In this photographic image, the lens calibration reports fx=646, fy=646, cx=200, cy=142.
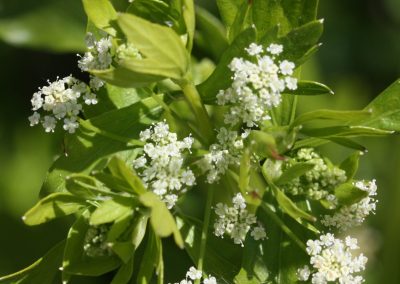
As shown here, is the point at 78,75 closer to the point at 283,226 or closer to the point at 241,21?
the point at 241,21

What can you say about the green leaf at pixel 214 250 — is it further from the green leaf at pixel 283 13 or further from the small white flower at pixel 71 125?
the green leaf at pixel 283 13

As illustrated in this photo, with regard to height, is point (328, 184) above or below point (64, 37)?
above

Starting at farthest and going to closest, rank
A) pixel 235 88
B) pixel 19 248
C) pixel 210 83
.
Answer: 1. pixel 19 248
2. pixel 210 83
3. pixel 235 88

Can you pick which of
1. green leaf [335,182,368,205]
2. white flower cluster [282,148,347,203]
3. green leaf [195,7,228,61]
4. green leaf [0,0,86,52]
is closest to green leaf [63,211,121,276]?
white flower cluster [282,148,347,203]

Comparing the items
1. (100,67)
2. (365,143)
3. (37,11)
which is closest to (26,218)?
(100,67)

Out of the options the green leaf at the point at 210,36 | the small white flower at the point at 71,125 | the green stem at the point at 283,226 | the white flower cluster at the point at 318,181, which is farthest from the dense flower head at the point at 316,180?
the green leaf at the point at 210,36

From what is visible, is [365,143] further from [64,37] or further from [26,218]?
[26,218]
